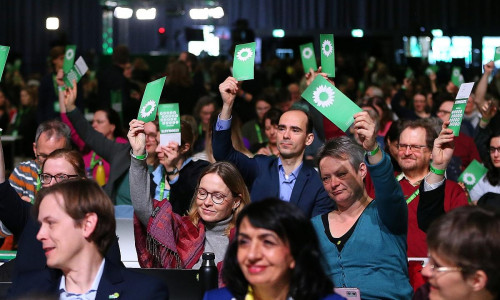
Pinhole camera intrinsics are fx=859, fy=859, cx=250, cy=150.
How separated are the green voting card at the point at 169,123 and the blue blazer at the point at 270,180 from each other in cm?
22

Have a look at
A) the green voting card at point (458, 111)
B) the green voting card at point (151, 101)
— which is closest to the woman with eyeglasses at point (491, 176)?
the green voting card at point (458, 111)

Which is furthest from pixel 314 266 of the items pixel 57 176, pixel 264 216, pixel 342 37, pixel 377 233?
pixel 342 37

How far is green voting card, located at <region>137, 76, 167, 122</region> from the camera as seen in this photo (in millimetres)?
4414

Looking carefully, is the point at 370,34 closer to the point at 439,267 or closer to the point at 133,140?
the point at 133,140

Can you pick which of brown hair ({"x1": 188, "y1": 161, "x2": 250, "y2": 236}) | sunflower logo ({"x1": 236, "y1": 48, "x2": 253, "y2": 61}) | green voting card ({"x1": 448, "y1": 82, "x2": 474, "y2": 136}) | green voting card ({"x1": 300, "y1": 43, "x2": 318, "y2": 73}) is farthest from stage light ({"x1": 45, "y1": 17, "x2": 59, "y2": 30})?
green voting card ({"x1": 448, "y1": 82, "x2": 474, "y2": 136})

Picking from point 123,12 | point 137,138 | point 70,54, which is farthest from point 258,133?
point 123,12

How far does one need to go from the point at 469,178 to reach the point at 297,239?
3.35 m

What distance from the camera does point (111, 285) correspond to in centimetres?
301

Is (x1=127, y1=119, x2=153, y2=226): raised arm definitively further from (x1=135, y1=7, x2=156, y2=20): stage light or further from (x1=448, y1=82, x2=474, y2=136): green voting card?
(x1=135, y1=7, x2=156, y2=20): stage light

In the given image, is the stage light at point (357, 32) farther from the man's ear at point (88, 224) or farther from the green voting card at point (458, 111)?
the man's ear at point (88, 224)

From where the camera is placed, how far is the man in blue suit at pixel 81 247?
2.94 meters

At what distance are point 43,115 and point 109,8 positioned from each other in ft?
42.4

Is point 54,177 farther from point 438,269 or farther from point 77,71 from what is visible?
point 77,71

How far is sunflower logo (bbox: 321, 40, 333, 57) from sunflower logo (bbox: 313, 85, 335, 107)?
1.08m
